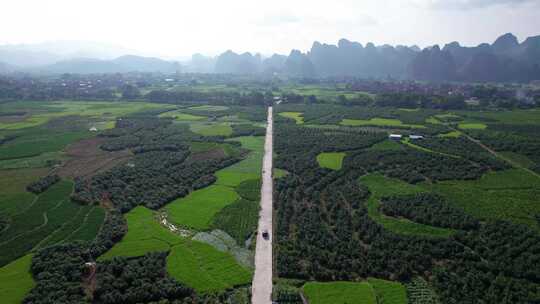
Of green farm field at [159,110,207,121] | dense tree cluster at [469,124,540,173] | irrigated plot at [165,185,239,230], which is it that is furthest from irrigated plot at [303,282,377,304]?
green farm field at [159,110,207,121]

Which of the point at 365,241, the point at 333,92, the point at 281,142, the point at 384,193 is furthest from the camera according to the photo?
the point at 333,92

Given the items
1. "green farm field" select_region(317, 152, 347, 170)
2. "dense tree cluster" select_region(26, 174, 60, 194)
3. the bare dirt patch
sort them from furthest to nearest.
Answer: "green farm field" select_region(317, 152, 347, 170) → the bare dirt patch → "dense tree cluster" select_region(26, 174, 60, 194)

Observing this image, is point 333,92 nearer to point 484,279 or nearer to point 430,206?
point 430,206

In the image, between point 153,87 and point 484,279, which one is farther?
point 153,87

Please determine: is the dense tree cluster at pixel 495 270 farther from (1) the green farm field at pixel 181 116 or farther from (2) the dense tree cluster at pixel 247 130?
(1) the green farm field at pixel 181 116

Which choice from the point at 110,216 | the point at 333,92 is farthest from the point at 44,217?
the point at 333,92

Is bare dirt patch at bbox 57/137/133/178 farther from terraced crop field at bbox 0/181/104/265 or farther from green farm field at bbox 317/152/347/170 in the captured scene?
green farm field at bbox 317/152/347/170

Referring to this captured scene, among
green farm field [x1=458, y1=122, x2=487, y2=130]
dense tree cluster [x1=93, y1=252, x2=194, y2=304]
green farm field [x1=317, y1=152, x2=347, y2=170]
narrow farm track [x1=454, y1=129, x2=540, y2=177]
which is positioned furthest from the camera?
green farm field [x1=458, y1=122, x2=487, y2=130]
